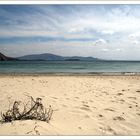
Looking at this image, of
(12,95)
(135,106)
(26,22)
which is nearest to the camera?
(135,106)

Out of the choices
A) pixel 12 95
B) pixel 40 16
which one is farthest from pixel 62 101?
pixel 40 16

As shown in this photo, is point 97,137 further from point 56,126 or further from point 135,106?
point 135,106

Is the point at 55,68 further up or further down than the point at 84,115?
further up

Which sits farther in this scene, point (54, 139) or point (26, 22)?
point (26, 22)

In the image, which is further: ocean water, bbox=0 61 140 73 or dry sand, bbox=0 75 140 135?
ocean water, bbox=0 61 140 73

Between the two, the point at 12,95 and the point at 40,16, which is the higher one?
the point at 40,16

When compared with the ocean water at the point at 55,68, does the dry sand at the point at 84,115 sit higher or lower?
lower

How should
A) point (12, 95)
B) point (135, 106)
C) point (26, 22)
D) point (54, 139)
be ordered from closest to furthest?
point (54, 139)
point (135, 106)
point (12, 95)
point (26, 22)

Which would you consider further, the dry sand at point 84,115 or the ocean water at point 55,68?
the ocean water at point 55,68

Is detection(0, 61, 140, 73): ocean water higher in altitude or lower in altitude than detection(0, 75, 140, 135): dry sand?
higher

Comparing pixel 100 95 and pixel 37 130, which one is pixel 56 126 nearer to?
pixel 37 130

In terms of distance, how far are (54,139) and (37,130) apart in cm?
27

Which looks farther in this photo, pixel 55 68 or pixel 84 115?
pixel 55 68

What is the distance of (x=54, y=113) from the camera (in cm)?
386
